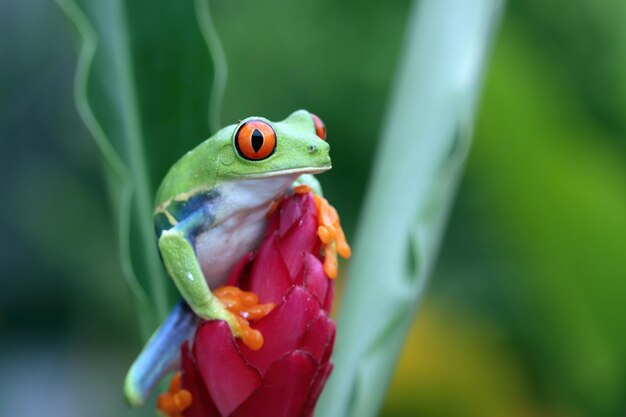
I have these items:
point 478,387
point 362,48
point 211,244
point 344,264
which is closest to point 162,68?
point 211,244

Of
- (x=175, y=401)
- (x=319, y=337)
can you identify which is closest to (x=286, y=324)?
(x=319, y=337)

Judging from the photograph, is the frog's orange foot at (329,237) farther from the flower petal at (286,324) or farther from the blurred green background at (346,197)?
the blurred green background at (346,197)

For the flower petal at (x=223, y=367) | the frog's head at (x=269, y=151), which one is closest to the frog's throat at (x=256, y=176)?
the frog's head at (x=269, y=151)

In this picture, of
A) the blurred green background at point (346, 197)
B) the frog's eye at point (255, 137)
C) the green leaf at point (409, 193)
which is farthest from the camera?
the blurred green background at point (346, 197)

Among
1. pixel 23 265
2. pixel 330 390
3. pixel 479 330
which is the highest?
pixel 330 390

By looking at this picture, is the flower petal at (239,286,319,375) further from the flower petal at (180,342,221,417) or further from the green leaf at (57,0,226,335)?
the green leaf at (57,0,226,335)

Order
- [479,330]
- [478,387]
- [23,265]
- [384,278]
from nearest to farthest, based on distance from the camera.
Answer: [384,278] → [478,387] → [479,330] → [23,265]

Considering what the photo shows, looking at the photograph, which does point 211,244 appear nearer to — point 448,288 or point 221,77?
point 221,77
